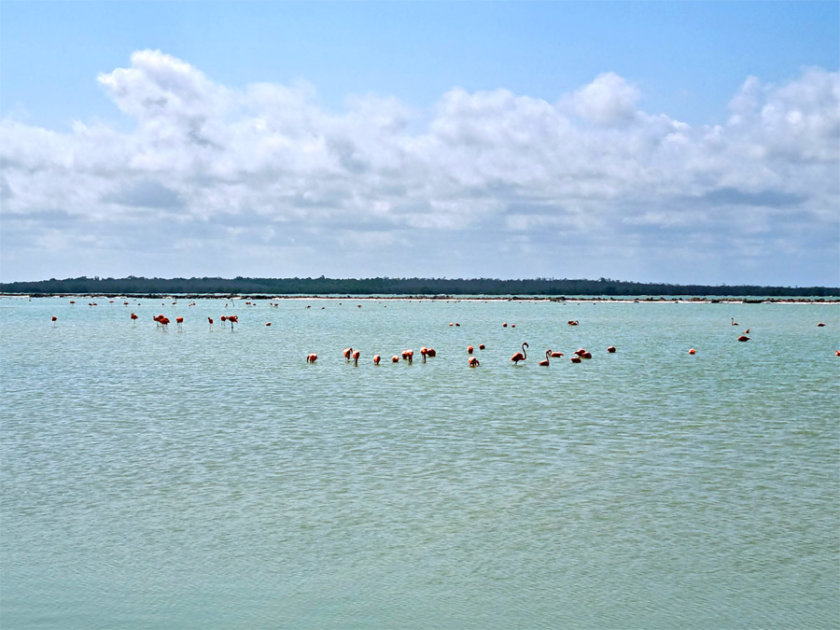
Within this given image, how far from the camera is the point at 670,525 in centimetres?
1393

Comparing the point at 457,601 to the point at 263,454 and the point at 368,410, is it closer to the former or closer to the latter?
the point at 263,454

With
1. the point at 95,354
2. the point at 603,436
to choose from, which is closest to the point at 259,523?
the point at 603,436

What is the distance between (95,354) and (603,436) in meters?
33.2

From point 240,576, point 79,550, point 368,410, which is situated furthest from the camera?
point 368,410

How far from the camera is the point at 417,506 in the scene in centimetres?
1481

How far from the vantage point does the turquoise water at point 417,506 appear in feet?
35.2

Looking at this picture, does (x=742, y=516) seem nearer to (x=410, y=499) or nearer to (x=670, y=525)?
(x=670, y=525)

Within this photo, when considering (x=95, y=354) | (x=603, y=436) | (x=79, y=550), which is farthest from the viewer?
(x=95, y=354)

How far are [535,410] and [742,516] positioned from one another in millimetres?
12107

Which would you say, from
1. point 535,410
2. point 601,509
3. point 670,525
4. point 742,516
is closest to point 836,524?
point 742,516

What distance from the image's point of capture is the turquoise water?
1072 centimetres

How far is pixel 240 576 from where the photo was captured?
37.8ft

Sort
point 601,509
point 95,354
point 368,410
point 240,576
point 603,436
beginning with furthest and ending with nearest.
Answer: point 95,354 < point 368,410 < point 603,436 < point 601,509 < point 240,576

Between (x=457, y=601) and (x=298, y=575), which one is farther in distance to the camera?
(x=298, y=575)
